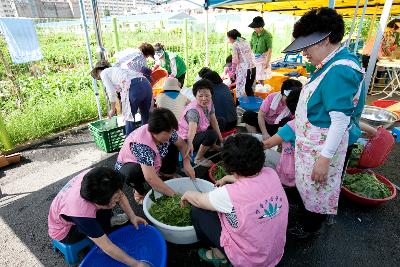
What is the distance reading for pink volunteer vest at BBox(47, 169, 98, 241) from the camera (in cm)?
166

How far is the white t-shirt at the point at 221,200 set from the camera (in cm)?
151

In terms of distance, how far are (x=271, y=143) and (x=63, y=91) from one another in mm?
4812

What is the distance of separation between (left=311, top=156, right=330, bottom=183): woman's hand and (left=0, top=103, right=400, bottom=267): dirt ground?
0.84 m

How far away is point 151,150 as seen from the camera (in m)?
2.34

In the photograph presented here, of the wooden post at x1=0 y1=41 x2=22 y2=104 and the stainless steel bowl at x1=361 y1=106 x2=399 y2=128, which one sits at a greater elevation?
the wooden post at x1=0 y1=41 x2=22 y2=104

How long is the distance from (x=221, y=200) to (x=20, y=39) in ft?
13.6

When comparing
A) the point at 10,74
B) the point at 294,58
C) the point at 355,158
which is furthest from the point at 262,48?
the point at 10,74

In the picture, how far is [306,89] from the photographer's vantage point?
73.0 inches

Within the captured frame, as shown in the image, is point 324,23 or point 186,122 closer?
point 324,23

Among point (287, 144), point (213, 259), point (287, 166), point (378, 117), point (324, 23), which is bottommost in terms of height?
point (213, 259)

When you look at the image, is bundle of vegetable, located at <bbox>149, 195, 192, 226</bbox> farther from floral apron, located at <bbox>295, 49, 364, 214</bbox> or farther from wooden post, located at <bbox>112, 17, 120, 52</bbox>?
wooden post, located at <bbox>112, 17, 120, 52</bbox>

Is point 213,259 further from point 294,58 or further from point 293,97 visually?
point 294,58

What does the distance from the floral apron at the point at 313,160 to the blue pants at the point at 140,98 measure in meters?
2.24

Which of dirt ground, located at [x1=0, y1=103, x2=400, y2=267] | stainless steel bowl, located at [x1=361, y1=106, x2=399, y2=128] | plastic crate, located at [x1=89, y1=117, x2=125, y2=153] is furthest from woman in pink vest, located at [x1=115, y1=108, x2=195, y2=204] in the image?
stainless steel bowl, located at [x1=361, y1=106, x2=399, y2=128]
